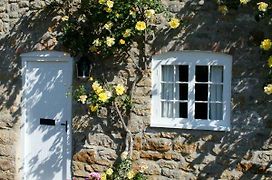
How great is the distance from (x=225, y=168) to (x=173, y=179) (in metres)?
0.82

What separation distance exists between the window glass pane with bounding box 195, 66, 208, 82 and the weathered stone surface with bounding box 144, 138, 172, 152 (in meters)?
1.06

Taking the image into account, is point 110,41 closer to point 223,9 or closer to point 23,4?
point 223,9

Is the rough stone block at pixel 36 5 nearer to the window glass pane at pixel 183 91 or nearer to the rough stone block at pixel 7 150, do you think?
the rough stone block at pixel 7 150

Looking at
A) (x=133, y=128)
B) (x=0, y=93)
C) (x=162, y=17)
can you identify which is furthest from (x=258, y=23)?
(x=0, y=93)

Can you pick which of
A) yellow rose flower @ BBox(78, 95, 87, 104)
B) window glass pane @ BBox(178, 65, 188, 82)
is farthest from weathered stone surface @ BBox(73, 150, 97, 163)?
window glass pane @ BBox(178, 65, 188, 82)

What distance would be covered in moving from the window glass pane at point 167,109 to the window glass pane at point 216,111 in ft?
1.98

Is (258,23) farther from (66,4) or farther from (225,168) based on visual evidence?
(66,4)

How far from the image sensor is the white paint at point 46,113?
727 centimetres

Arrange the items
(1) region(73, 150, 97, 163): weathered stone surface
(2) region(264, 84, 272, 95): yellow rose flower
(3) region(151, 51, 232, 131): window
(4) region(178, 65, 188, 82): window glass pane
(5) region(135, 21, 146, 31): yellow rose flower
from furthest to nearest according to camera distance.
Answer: (1) region(73, 150, 97, 163): weathered stone surface < (4) region(178, 65, 188, 82): window glass pane < (3) region(151, 51, 232, 131): window < (5) region(135, 21, 146, 31): yellow rose flower < (2) region(264, 84, 272, 95): yellow rose flower

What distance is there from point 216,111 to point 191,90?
492 millimetres

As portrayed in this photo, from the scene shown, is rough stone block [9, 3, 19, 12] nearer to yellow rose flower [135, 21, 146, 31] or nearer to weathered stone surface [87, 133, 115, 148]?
yellow rose flower [135, 21, 146, 31]

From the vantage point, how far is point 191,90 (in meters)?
6.55

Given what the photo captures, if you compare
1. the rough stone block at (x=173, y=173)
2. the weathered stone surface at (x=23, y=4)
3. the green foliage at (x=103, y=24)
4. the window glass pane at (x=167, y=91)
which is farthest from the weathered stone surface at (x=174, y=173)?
the weathered stone surface at (x=23, y=4)

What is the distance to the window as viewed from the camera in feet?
21.0
